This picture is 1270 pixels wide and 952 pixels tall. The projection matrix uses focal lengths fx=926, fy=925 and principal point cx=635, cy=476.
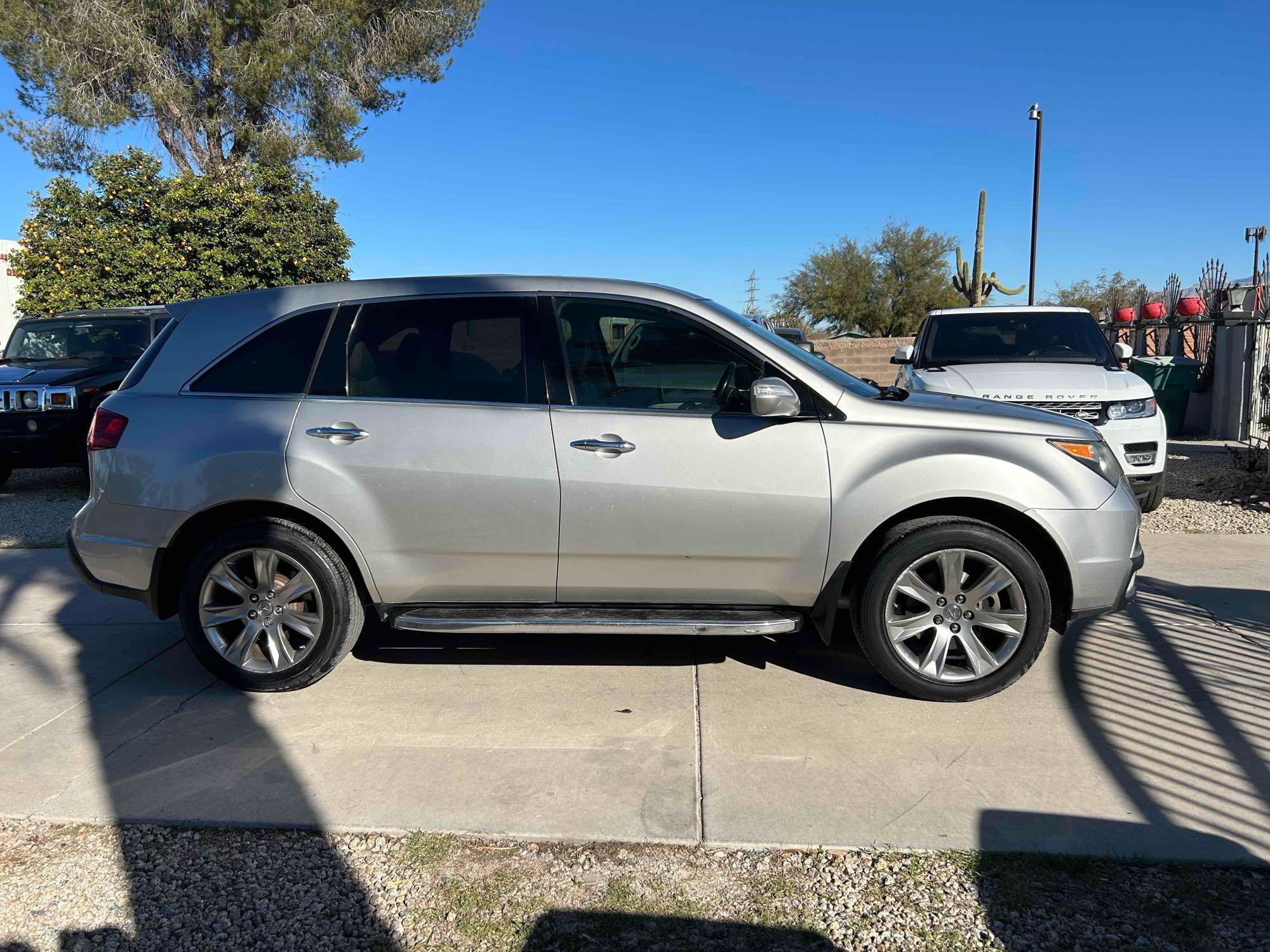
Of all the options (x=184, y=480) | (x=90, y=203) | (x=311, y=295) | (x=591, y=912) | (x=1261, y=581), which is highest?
(x=90, y=203)

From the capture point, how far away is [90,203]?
53.1 ft

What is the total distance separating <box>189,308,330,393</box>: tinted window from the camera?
425 centimetres

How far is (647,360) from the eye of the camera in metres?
4.21

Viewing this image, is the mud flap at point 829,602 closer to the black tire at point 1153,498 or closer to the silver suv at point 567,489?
the silver suv at point 567,489

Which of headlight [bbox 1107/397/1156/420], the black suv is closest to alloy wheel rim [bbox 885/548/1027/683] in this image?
headlight [bbox 1107/397/1156/420]

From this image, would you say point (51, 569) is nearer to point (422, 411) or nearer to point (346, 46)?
point (422, 411)

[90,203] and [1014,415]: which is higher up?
[90,203]

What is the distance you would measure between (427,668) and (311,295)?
6.27ft

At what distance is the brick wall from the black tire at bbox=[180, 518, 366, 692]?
1530cm

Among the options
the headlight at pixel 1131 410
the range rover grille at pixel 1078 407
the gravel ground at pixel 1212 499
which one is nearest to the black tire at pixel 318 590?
the range rover grille at pixel 1078 407

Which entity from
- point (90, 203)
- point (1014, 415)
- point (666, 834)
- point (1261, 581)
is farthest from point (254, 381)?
point (90, 203)

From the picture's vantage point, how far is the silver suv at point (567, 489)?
399cm

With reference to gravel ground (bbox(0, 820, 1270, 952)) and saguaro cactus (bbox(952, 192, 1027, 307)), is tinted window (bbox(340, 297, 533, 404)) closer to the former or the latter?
gravel ground (bbox(0, 820, 1270, 952))

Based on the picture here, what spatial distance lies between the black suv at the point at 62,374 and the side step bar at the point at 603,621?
19.8ft
